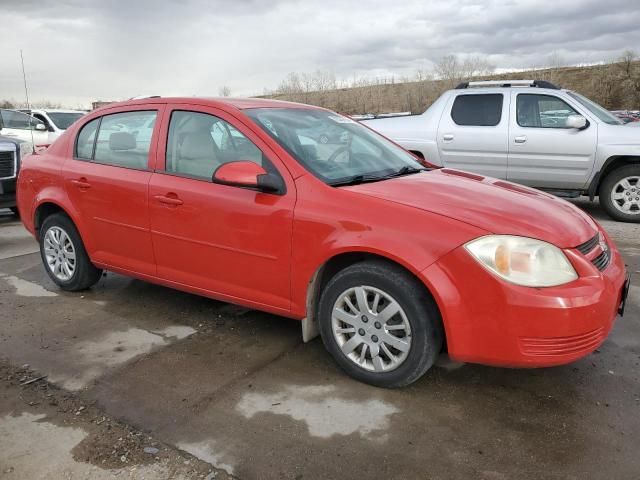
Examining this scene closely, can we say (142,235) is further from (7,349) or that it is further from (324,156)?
(324,156)

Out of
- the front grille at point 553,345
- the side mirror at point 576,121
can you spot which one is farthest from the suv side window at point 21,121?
the front grille at point 553,345

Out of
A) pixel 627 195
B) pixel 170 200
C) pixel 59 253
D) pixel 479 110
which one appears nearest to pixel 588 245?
pixel 170 200

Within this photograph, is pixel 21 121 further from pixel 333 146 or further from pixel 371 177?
pixel 371 177

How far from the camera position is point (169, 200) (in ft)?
12.3

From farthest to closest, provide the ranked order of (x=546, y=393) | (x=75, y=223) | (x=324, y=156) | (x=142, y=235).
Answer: (x=75, y=223), (x=142, y=235), (x=324, y=156), (x=546, y=393)

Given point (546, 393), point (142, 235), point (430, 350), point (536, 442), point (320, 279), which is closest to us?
point (536, 442)

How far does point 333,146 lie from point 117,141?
1681mm

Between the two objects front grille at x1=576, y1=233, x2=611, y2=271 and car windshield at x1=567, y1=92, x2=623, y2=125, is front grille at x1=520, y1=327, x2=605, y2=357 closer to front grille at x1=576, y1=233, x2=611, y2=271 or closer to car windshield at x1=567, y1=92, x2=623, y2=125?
front grille at x1=576, y1=233, x2=611, y2=271

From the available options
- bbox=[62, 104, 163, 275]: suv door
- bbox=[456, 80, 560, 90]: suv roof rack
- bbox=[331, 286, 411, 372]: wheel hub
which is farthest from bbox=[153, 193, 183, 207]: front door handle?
bbox=[456, 80, 560, 90]: suv roof rack

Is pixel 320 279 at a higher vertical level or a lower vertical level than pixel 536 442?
higher

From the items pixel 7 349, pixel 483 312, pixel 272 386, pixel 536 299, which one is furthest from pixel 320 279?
pixel 7 349

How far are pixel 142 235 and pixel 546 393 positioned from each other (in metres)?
2.78

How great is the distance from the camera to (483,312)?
277 cm

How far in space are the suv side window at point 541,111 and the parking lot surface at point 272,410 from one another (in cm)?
433
